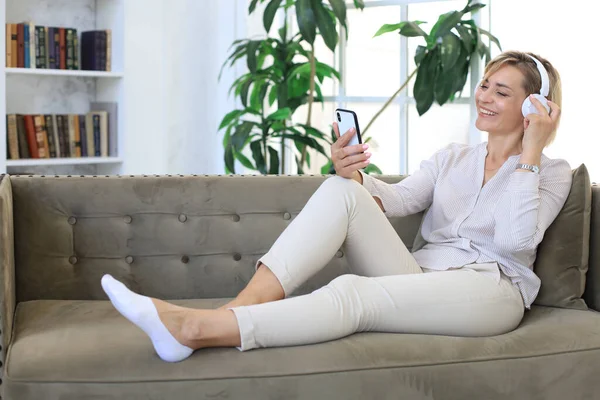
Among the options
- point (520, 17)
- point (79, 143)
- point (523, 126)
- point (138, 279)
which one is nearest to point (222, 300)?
point (138, 279)

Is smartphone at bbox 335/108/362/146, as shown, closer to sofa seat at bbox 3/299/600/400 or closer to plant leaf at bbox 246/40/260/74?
sofa seat at bbox 3/299/600/400

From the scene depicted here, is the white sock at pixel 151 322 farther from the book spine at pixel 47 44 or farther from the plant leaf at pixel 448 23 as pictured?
the book spine at pixel 47 44

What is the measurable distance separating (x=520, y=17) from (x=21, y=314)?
2286 mm

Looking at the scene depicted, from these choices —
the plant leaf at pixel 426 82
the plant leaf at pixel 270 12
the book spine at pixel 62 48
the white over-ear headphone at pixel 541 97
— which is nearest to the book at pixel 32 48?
the book spine at pixel 62 48

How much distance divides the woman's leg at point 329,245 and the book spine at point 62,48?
2.45 metres

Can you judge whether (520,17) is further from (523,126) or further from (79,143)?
(79,143)

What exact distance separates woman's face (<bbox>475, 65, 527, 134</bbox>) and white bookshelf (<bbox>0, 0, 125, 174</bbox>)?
7.91 feet

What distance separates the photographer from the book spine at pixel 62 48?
4129mm

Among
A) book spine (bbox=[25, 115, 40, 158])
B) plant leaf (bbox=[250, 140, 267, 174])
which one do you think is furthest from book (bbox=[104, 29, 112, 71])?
plant leaf (bbox=[250, 140, 267, 174])

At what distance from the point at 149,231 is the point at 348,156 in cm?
61

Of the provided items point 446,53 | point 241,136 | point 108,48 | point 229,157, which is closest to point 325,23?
point 446,53

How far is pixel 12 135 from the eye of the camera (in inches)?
156

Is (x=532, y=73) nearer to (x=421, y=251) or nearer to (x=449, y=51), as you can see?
(x=421, y=251)

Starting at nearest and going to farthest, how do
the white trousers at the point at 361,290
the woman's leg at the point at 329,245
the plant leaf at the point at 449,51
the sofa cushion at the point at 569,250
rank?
the white trousers at the point at 361,290
the woman's leg at the point at 329,245
the sofa cushion at the point at 569,250
the plant leaf at the point at 449,51
